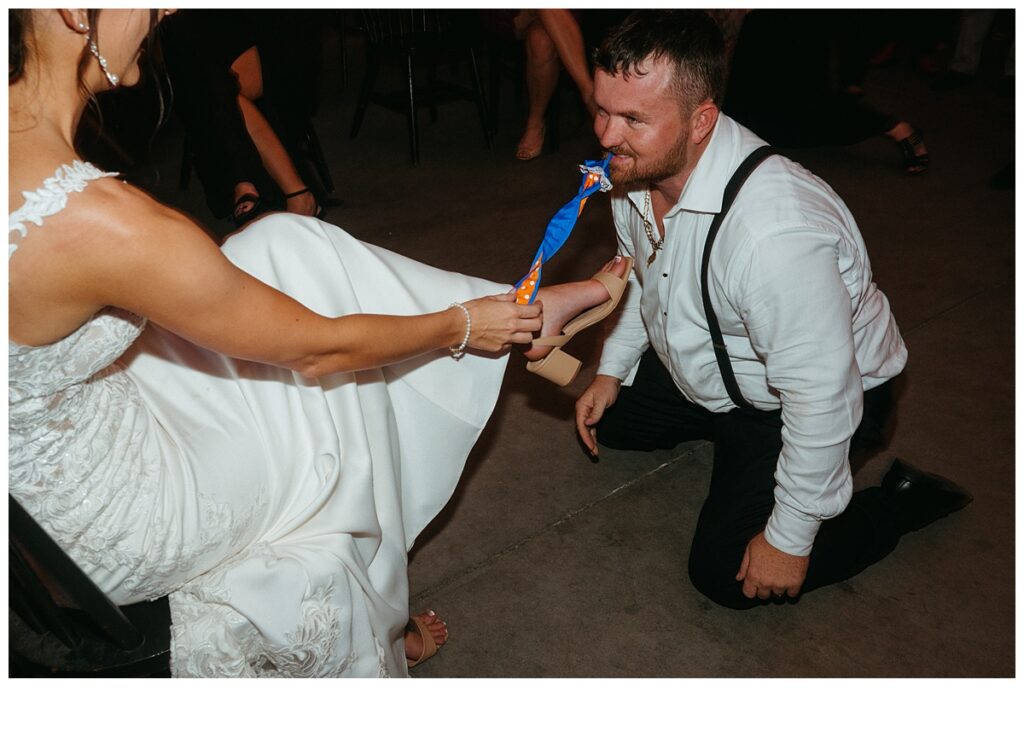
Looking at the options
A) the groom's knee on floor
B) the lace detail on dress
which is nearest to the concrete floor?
the groom's knee on floor

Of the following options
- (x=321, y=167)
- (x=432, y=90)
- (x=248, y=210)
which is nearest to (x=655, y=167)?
(x=248, y=210)

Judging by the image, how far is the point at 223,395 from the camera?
1.70 meters

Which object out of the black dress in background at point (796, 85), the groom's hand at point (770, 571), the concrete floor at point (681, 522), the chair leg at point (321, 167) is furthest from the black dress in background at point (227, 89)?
the groom's hand at point (770, 571)

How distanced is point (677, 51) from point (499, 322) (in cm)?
63

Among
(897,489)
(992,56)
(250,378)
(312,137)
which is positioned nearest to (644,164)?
(250,378)

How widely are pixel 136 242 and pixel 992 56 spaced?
6.12 m

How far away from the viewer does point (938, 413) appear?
2.73m

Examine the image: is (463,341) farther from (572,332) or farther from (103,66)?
(103,66)

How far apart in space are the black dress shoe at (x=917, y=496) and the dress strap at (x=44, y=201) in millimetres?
1891

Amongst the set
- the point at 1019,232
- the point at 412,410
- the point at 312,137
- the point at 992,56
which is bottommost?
the point at 992,56

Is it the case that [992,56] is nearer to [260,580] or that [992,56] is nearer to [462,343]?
[462,343]

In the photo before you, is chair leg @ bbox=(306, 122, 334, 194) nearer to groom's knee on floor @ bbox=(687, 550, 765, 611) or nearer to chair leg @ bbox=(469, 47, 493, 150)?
chair leg @ bbox=(469, 47, 493, 150)

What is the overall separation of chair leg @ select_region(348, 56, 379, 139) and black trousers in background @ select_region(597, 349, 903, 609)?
3081mm

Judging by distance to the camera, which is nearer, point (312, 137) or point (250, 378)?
point (250, 378)
